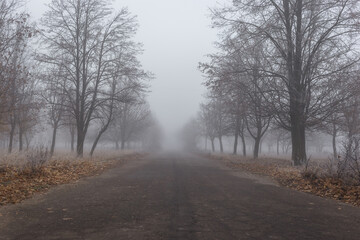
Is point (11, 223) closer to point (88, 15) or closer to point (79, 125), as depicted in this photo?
point (79, 125)

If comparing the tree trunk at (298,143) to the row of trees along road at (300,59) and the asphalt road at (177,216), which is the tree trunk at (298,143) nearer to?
the row of trees along road at (300,59)

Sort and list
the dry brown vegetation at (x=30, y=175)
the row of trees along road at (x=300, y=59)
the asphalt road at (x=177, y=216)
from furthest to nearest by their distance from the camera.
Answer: the row of trees along road at (x=300, y=59), the dry brown vegetation at (x=30, y=175), the asphalt road at (x=177, y=216)

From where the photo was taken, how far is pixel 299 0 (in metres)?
13.8

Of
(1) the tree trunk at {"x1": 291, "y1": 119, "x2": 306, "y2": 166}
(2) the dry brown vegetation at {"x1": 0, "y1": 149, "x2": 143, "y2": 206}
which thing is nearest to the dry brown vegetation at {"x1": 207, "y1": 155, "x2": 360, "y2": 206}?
(1) the tree trunk at {"x1": 291, "y1": 119, "x2": 306, "y2": 166}

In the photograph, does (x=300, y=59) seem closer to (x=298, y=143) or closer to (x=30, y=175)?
(x=298, y=143)

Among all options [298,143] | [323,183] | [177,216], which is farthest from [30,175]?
[298,143]

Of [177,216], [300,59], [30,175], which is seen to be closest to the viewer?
[177,216]

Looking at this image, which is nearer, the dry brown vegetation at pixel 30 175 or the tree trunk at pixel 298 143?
the dry brown vegetation at pixel 30 175

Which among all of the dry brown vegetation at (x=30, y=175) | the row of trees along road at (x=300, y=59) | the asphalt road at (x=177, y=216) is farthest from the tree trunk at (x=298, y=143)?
the dry brown vegetation at (x=30, y=175)

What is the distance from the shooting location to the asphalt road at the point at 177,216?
4422 millimetres

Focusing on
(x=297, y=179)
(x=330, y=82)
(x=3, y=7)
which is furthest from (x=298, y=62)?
(x=3, y=7)

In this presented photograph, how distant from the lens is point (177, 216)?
5367mm

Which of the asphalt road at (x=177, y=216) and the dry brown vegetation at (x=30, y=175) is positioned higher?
the dry brown vegetation at (x=30, y=175)

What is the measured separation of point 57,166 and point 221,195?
7.50 metres
